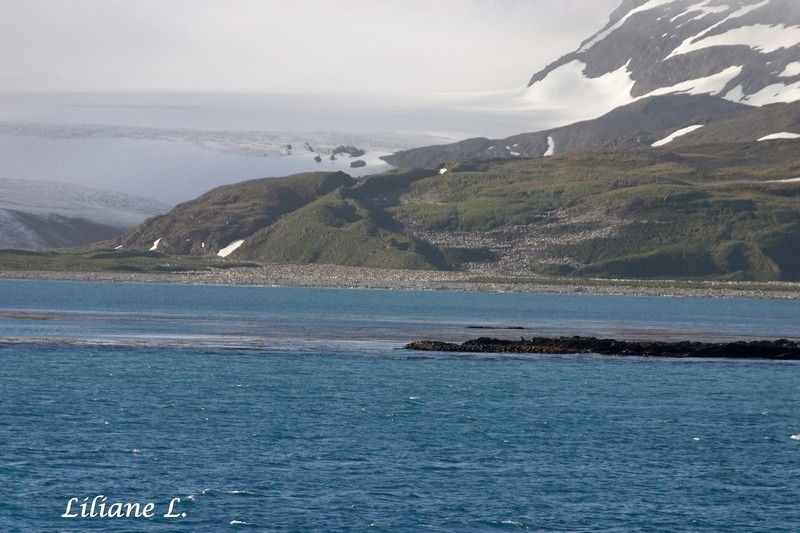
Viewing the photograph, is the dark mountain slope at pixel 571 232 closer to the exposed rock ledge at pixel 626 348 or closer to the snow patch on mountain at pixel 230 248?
the snow patch on mountain at pixel 230 248

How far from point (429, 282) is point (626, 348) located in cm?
8337

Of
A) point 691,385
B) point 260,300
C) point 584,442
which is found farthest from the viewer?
point 260,300

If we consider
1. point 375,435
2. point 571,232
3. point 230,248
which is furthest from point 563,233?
point 375,435

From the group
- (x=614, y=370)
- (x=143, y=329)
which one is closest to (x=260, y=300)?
(x=143, y=329)

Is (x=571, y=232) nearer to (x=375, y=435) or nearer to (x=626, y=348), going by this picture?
(x=626, y=348)

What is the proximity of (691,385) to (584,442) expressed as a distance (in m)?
16.6

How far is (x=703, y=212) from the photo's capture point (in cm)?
17575

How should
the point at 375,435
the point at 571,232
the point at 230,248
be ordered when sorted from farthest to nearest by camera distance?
the point at 230,248
the point at 571,232
the point at 375,435

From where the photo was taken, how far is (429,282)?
153250 millimetres

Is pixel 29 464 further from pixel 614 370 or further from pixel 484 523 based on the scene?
pixel 614 370

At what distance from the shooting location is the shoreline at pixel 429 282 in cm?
14775

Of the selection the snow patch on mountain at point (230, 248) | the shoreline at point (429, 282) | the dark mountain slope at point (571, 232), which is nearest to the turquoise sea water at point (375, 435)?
the shoreline at point (429, 282)

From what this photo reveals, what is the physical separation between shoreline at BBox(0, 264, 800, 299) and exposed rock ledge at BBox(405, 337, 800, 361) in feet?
235

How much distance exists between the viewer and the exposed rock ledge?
69.1 meters
